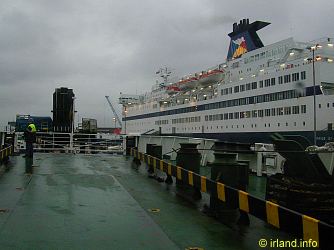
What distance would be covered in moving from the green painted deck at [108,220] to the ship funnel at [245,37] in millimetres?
46726

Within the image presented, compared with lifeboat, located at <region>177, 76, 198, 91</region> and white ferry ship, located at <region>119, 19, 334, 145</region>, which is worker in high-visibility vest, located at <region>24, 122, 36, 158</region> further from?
lifeboat, located at <region>177, 76, 198, 91</region>

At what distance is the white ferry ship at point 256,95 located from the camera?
1451 inches

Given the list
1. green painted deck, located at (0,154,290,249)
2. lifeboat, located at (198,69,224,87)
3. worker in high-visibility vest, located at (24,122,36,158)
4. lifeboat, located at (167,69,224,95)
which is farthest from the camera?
lifeboat, located at (167,69,224,95)

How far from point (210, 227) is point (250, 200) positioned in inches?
28.8

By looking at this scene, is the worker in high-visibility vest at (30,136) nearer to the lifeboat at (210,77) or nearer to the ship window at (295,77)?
the ship window at (295,77)

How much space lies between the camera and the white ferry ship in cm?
3684

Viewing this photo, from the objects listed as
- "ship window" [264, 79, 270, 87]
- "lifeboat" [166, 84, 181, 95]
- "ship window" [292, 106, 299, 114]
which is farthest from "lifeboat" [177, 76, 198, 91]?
"ship window" [292, 106, 299, 114]

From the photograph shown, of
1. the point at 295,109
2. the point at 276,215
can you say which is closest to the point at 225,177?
the point at 276,215

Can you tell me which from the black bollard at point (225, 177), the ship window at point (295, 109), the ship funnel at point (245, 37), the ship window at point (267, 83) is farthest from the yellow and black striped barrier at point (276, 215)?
the ship funnel at point (245, 37)

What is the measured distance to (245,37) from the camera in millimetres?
53062

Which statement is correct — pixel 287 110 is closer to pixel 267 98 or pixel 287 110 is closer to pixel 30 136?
pixel 267 98

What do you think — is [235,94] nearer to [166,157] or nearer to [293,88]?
[293,88]

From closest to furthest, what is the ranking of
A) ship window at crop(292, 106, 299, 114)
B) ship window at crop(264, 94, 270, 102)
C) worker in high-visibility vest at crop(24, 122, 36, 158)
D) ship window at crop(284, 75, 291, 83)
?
1. worker in high-visibility vest at crop(24, 122, 36, 158)
2. ship window at crop(292, 106, 299, 114)
3. ship window at crop(284, 75, 291, 83)
4. ship window at crop(264, 94, 270, 102)

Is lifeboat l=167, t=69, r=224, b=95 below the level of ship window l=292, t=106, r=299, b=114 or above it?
above
